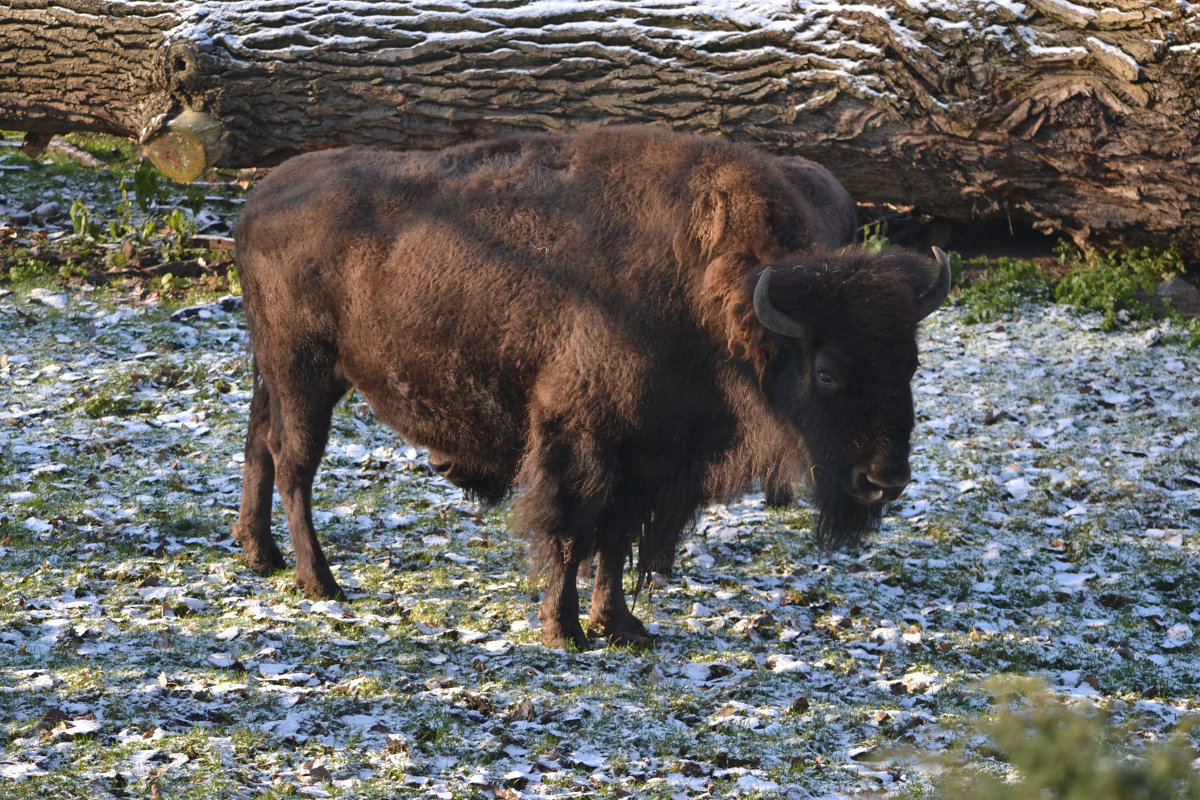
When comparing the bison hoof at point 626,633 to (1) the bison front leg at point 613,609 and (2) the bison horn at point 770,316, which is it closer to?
(1) the bison front leg at point 613,609

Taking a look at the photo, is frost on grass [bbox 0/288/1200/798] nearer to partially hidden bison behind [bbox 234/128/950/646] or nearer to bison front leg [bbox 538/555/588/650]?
bison front leg [bbox 538/555/588/650]

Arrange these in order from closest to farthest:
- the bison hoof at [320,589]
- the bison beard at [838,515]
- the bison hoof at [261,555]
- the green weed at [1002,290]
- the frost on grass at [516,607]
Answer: the frost on grass at [516,607] → the bison beard at [838,515] → the bison hoof at [320,589] → the bison hoof at [261,555] → the green weed at [1002,290]

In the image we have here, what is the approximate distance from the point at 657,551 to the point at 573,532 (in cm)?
45

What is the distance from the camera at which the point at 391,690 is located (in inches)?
194

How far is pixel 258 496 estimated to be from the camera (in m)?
6.44

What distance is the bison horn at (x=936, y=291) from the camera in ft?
16.4

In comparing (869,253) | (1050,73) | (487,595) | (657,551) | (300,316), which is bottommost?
(487,595)

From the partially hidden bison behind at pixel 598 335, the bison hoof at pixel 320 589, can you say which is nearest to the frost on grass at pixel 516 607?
the bison hoof at pixel 320 589

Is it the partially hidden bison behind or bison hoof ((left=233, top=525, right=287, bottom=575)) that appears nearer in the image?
the partially hidden bison behind

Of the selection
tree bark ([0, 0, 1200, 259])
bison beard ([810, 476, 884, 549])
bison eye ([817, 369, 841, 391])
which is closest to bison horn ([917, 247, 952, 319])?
bison eye ([817, 369, 841, 391])

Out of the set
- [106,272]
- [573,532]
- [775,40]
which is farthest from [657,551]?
[106,272]

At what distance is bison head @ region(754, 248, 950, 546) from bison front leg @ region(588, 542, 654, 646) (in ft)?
4.00

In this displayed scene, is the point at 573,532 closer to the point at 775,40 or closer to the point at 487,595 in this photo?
the point at 487,595

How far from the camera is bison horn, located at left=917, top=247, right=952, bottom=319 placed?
197 inches
